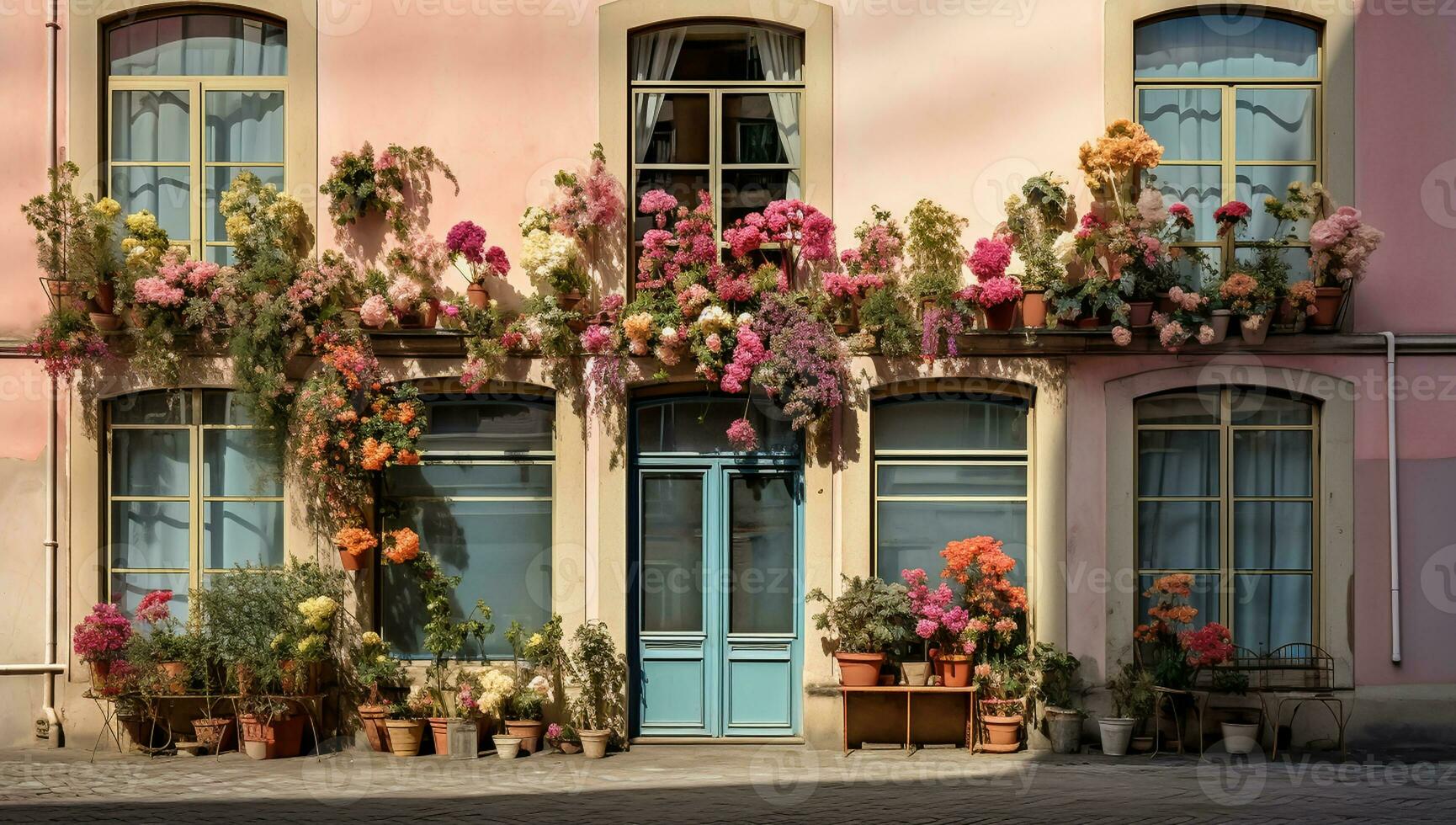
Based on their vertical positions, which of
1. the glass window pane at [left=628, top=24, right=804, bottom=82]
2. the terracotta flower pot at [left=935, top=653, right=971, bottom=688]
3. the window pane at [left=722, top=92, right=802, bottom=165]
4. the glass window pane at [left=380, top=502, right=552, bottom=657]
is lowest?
the terracotta flower pot at [left=935, top=653, right=971, bottom=688]

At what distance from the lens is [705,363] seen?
34.1 feet

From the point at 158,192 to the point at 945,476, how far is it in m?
6.37

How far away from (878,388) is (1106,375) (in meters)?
→ 1.69

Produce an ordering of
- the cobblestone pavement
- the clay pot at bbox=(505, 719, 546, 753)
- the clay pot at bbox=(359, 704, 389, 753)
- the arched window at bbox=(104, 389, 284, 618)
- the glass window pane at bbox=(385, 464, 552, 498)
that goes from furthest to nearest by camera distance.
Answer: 1. the glass window pane at bbox=(385, 464, 552, 498)
2. the arched window at bbox=(104, 389, 284, 618)
3. the clay pot at bbox=(359, 704, 389, 753)
4. the clay pot at bbox=(505, 719, 546, 753)
5. the cobblestone pavement

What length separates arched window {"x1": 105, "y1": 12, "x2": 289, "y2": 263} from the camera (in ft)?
36.0

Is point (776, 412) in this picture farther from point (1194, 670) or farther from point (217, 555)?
point (217, 555)

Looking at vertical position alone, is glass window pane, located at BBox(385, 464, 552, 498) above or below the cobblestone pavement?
above

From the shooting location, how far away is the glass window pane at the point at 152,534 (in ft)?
35.9

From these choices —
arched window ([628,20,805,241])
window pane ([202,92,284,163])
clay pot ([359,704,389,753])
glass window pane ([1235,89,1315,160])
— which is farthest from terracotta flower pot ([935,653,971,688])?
window pane ([202,92,284,163])

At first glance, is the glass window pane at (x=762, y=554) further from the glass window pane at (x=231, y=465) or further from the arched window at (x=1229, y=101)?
the arched window at (x=1229, y=101)

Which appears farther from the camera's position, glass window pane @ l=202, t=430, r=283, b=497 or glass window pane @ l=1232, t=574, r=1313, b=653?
glass window pane @ l=202, t=430, r=283, b=497

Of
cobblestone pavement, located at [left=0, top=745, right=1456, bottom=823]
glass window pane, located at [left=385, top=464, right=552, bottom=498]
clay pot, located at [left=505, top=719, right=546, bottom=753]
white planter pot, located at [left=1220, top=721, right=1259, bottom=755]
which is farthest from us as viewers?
glass window pane, located at [left=385, top=464, right=552, bottom=498]

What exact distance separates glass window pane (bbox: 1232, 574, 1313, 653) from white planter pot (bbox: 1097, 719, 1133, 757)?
3.93 feet

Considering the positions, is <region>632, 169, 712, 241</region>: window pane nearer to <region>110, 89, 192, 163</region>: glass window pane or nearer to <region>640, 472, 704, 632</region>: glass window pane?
<region>640, 472, 704, 632</region>: glass window pane
